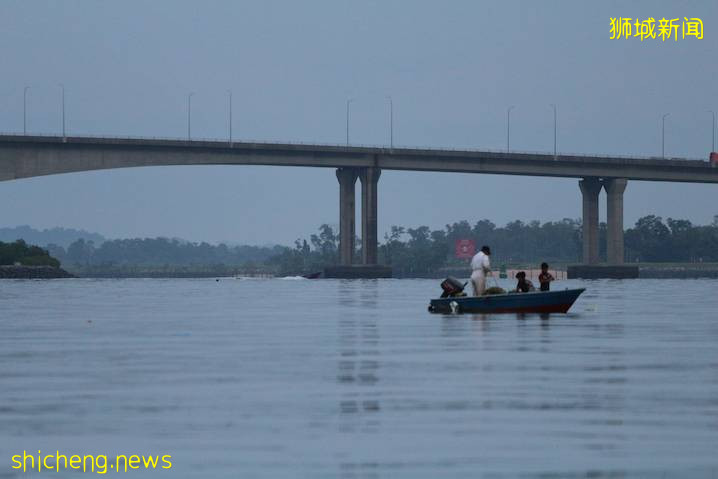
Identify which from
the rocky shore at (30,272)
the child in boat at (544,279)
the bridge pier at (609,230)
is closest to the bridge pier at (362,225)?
the bridge pier at (609,230)

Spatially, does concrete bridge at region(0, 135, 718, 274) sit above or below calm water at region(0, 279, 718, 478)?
above

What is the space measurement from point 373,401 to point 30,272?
159 metres

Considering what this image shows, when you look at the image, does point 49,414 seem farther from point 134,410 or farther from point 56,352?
point 56,352

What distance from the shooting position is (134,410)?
19.9 meters

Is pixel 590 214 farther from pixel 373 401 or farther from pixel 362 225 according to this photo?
pixel 373 401

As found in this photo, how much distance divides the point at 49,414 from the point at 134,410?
3.59ft

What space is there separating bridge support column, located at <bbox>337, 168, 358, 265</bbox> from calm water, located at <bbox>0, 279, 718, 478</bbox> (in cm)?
12953

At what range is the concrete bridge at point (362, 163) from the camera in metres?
145

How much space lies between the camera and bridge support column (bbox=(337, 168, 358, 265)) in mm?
170250

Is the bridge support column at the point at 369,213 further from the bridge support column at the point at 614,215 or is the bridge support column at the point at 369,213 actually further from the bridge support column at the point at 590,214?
the bridge support column at the point at 614,215

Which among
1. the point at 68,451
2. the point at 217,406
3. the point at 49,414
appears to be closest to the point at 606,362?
the point at 217,406

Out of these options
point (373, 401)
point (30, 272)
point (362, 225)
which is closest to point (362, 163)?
point (362, 225)

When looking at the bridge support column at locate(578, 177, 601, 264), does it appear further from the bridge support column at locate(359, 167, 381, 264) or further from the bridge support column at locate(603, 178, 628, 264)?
the bridge support column at locate(359, 167, 381, 264)

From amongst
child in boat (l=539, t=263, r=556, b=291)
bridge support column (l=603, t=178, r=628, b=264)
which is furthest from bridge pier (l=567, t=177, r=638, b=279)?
child in boat (l=539, t=263, r=556, b=291)
